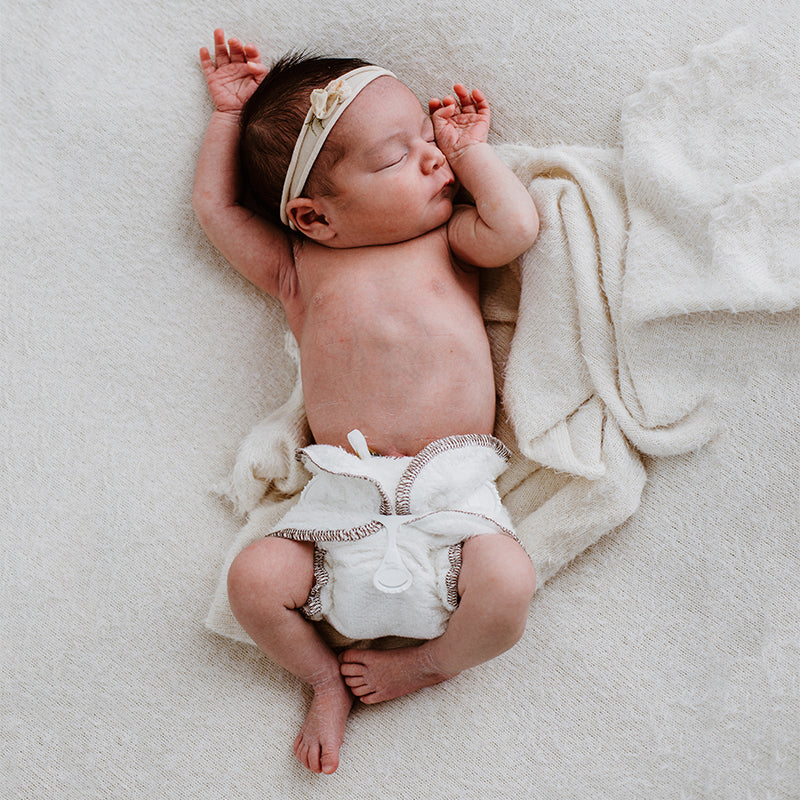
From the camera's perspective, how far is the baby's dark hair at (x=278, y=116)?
1.31 meters

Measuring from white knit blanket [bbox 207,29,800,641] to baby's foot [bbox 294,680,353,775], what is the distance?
18cm

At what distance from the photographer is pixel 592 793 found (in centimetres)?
129

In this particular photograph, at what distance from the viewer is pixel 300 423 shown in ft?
4.70

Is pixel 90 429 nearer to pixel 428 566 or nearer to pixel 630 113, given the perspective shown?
pixel 428 566

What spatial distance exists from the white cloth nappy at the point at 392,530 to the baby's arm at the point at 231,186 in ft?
1.20

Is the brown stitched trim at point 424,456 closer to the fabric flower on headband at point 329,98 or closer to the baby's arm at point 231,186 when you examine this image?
the baby's arm at point 231,186

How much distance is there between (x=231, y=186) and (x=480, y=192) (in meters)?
0.45

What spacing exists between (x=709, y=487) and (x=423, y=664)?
551mm

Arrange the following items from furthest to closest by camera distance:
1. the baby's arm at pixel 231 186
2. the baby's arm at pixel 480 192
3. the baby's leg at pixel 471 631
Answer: the baby's arm at pixel 231 186 → the baby's arm at pixel 480 192 → the baby's leg at pixel 471 631

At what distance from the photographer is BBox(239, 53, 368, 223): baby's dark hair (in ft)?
4.29

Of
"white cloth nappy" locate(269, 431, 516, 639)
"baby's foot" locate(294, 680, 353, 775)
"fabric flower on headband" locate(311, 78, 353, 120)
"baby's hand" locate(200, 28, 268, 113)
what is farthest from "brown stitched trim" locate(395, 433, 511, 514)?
"baby's hand" locate(200, 28, 268, 113)

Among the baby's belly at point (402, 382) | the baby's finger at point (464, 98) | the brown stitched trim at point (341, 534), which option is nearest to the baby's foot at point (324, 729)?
the brown stitched trim at point (341, 534)

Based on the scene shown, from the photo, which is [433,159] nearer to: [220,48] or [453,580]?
[220,48]

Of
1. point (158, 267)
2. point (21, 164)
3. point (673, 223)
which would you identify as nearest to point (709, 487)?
point (673, 223)
